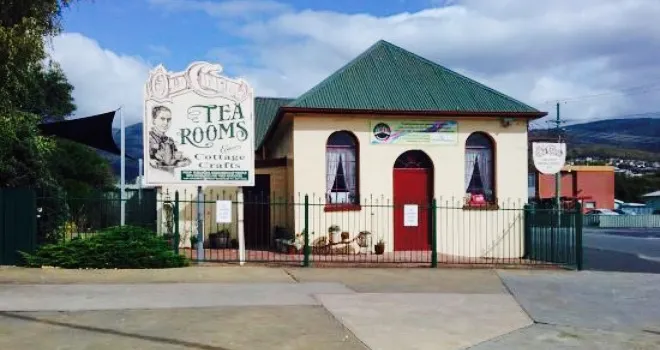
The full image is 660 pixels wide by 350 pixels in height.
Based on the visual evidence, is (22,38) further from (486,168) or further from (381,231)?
(486,168)

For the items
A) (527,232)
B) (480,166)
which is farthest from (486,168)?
(527,232)

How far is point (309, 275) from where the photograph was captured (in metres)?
15.5

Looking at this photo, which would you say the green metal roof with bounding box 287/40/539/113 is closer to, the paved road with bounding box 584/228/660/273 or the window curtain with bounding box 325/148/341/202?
the window curtain with bounding box 325/148/341/202

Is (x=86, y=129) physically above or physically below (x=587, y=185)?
above

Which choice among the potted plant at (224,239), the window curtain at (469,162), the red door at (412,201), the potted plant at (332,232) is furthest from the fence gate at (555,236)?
the potted plant at (224,239)

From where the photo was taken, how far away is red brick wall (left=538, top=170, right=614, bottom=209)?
77.0 m

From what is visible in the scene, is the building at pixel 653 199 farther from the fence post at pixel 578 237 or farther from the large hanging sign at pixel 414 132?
the fence post at pixel 578 237

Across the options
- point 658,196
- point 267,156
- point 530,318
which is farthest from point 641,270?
point 658,196

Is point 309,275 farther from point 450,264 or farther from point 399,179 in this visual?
point 399,179

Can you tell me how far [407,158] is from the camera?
2070 centimetres

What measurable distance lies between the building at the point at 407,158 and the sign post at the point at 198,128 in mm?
2554

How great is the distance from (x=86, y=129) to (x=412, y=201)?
964 centimetres

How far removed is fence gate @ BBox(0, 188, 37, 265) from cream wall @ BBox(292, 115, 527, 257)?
6.73 m

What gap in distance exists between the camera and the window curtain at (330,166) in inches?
795
